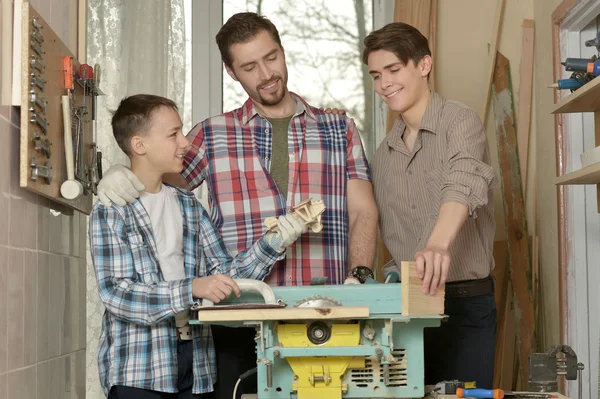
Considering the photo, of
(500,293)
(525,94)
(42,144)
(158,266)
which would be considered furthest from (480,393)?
(525,94)

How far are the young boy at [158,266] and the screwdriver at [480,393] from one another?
54 cm

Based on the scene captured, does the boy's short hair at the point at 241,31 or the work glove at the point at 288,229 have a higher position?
the boy's short hair at the point at 241,31

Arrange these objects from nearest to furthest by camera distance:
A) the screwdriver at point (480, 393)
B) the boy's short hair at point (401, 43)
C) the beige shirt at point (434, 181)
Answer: the screwdriver at point (480, 393)
the beige shirt at point (434, 181)
the boy's short hair at point (401, 43)

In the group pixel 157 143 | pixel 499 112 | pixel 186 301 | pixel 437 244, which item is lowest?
pixel 186 301

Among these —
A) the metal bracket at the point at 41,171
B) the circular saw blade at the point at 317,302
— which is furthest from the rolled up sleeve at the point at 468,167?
the metal bracket at the point at 41,171

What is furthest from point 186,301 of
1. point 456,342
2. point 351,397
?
point 456,342

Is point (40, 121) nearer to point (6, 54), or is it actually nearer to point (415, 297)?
point (6, 54)

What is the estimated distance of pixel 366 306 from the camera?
173 cm

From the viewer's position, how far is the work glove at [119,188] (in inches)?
82.4

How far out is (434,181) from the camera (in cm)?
234

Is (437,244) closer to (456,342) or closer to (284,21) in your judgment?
(456,342)

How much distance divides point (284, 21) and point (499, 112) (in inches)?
45.0

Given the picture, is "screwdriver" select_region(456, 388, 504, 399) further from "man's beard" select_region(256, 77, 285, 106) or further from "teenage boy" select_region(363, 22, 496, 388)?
"man's beard" select_region(256, 77, 285, 106)

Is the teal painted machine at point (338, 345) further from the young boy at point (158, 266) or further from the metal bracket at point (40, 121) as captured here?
the metal bracket at point (40, 121)
